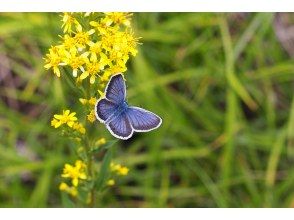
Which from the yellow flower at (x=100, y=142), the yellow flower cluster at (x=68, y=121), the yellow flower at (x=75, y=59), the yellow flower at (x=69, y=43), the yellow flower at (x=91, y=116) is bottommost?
the yellow flower at (x=91, y=116)

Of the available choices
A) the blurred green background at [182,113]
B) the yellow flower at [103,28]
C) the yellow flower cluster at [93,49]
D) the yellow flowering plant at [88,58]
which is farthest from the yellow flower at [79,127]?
the blurred green background at [182,113]

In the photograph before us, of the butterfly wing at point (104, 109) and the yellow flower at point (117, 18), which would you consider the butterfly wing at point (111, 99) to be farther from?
the yellow flower at point (117, 18)

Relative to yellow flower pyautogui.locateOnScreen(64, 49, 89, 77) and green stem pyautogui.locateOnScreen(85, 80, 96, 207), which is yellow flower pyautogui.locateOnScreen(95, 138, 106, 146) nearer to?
green stem pyautogui.locateOnScreen(85, 80, 96, 207)

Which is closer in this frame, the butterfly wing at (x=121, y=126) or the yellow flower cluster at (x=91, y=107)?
the butterfly wing at (x=121, y=126)

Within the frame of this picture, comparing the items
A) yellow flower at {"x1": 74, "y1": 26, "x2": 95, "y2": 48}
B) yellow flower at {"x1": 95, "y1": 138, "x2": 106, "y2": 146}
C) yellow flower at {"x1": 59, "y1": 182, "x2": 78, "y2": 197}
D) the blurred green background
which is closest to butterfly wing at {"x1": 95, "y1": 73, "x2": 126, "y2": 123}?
yellow flower at {"x1": 74, "y1": 26, "x2": 95, "y2": 48}

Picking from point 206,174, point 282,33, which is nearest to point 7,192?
point 206,174

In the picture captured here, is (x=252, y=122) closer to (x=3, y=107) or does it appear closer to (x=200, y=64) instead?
(x=200, y=64)

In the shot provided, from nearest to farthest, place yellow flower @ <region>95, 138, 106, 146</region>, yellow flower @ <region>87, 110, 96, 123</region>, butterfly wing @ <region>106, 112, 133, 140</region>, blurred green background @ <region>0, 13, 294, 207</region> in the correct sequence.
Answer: butterfly wing @ <region>106, 112, 133, 140</region> → yellow flower @ <region>87, 110, 96, 123</region> → yellow flower @ <region>95, 138, 106, 146</region> → blurred green background @ <region>0, 13, 294, 207</region>
